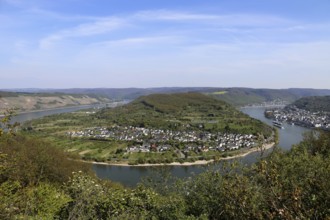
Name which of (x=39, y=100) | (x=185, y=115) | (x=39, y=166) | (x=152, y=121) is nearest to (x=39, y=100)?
(x=39, y=100)

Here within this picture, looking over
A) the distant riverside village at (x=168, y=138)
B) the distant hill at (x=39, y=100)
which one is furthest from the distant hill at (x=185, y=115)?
the distant hill at (x=39, y=100)

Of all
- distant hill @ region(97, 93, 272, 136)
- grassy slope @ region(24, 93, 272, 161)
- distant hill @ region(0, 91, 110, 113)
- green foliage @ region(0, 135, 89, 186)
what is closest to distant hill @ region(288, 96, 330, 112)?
distant hill @ region(97, 93, 272, 136)

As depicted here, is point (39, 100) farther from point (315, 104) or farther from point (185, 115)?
point (315, 104)

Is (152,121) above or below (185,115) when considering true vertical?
below

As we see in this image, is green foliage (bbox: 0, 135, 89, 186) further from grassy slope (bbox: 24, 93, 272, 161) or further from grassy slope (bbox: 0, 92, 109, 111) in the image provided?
grassy slope (bbox: 0, 92, 109, 111)

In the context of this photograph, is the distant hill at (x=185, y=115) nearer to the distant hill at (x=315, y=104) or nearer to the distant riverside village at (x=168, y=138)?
the distant riverside village at (x=168, y=138)

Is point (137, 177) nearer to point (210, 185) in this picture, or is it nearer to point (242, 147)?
point (242, 147)
